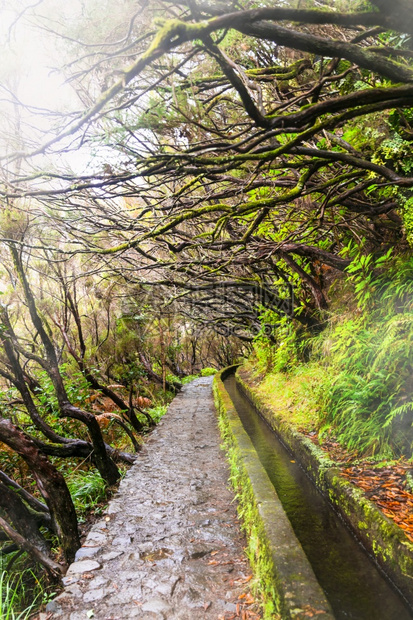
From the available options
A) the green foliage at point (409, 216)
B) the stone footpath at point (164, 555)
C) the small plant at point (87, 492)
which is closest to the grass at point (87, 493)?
the small plant at point (87, 492)

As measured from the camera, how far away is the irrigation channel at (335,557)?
10.2ft

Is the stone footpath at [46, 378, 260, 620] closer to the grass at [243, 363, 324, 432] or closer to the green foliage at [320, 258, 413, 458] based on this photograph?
the grass at [243, 363, 324, 432]

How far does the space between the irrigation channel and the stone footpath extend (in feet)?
2.35

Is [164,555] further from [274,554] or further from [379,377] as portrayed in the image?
[379,377]

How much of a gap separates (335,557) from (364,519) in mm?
468

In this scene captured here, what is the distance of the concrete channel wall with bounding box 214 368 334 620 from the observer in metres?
2.52

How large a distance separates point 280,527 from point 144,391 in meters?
10.9

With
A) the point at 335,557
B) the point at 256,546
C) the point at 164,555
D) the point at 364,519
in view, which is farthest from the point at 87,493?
the point at 364,519

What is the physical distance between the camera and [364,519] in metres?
3.80

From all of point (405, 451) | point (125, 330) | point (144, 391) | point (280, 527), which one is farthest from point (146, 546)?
point (144, 391)

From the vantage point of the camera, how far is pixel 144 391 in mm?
13906

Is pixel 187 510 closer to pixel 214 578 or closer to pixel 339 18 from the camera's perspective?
pixel 214 578

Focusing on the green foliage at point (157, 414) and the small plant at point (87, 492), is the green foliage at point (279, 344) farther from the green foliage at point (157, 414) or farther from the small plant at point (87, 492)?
the small plant at point (87, 492)

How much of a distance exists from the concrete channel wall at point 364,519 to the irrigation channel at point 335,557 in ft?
0.32
